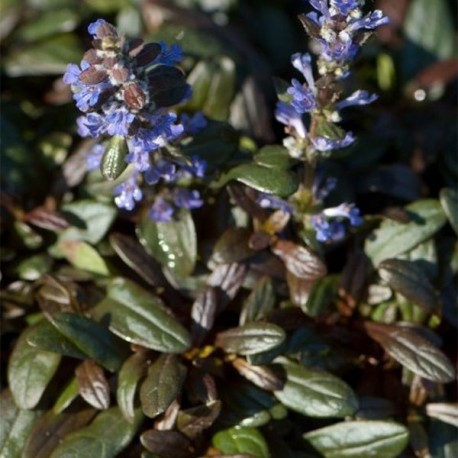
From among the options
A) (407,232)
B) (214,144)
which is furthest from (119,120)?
(407,232)

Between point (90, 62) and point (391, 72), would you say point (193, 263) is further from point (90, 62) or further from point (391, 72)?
point (391, 72)

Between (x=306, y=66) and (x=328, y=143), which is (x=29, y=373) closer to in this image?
(x=328, y=143)

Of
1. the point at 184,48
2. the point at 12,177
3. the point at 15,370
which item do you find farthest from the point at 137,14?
the point at 15,370

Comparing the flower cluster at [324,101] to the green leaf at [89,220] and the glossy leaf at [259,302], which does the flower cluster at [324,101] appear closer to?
the glossy leaf at [259,302]

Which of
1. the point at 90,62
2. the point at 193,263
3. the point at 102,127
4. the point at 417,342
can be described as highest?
the point at 90,62

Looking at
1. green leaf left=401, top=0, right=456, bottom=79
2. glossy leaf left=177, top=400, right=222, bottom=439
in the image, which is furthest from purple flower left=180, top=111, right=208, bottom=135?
green leaf left=401, top=0, right=456, bottom=79

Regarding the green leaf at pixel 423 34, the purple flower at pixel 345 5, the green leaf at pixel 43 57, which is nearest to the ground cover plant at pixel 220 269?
the purple flower at pixel 345 5
